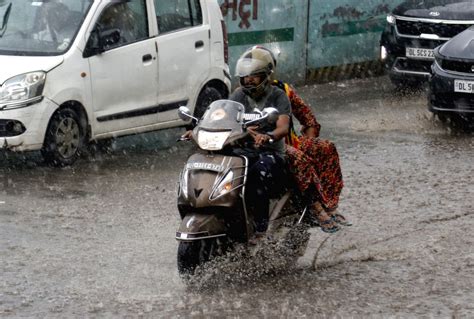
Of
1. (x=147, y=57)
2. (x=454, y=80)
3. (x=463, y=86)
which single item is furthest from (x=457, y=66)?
(x=147, y=57)

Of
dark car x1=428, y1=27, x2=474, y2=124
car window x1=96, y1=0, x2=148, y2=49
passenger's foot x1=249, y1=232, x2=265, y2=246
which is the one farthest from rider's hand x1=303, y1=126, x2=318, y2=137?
dark car x1=428, y1=27, x2=474, y2=124

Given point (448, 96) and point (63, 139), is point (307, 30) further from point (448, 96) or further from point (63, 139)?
point (63, 139)

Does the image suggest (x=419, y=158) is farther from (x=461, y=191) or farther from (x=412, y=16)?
(x=412, y=16)

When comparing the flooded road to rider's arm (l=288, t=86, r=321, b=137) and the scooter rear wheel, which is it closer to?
the scooter rear wheel

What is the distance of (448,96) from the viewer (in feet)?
46.8

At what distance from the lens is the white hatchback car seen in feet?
37.3

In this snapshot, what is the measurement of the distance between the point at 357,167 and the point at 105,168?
8.54 feet

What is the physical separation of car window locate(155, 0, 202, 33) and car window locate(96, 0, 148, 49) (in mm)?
248

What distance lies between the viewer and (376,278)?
7926 mm

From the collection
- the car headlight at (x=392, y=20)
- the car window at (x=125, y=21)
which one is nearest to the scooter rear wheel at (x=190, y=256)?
the car window at (x=125, y=21)

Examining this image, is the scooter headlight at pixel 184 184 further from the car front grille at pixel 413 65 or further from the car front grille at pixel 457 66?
the car front grille at pixel 413 65

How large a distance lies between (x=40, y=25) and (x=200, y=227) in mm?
5425

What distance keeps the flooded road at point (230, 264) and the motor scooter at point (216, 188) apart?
0.27m

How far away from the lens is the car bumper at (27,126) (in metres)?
11.2
